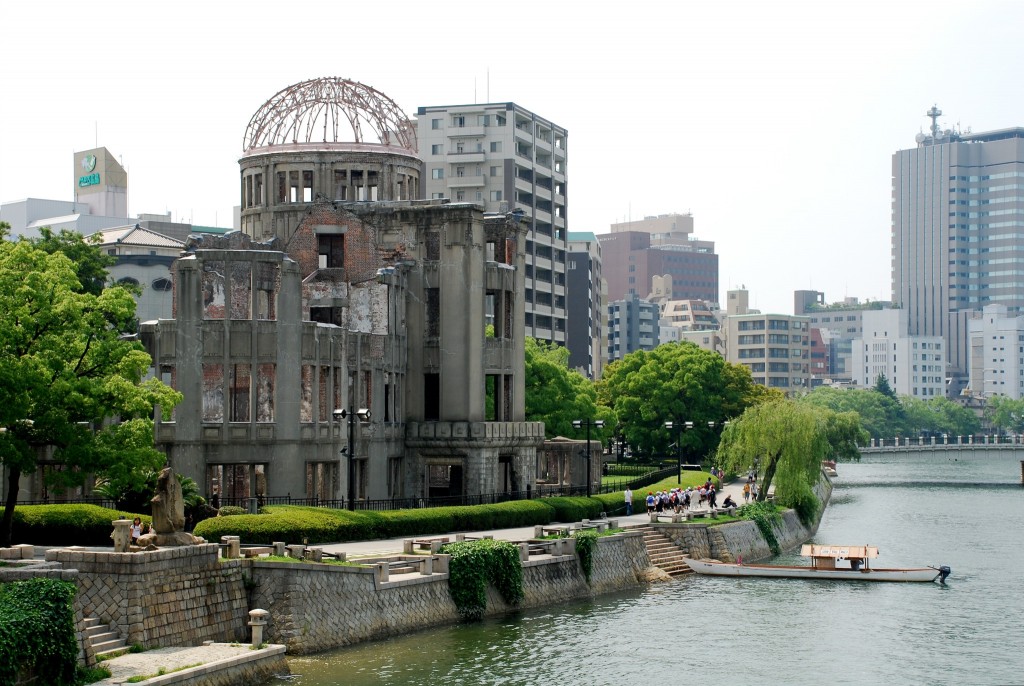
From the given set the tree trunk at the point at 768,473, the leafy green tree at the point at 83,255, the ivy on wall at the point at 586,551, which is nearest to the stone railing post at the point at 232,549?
the ivy on wall at the point at 586,551

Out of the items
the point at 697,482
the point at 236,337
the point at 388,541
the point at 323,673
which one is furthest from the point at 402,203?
the point at 323,673

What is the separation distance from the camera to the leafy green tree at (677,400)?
11281 centimetres

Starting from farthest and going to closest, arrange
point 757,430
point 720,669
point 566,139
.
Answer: point 566,139 < point 757,430 < point 720,669

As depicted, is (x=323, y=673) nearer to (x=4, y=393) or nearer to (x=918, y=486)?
(x=4, y=393)

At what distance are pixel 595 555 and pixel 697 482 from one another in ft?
118

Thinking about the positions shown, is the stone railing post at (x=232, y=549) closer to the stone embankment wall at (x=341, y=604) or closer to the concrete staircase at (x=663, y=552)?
the stone embankment wall at (x=341, y=604)

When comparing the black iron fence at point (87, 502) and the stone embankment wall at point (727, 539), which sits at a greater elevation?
the black iron fence at point (87, 502)

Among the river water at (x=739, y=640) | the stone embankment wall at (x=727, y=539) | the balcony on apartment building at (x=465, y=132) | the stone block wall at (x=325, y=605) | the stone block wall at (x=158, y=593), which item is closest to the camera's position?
the stone block wall at (x=158, y=593)

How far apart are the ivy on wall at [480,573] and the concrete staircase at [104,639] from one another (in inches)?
552

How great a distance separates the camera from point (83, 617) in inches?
1439

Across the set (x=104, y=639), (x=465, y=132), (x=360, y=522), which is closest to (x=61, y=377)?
(x=104, y=639)

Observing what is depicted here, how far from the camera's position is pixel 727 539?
224ft

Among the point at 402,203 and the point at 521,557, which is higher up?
the point at 402,203

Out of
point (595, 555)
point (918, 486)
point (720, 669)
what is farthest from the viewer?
point (918, 486)
